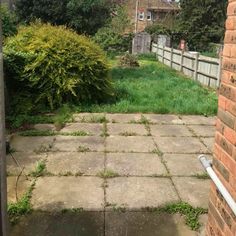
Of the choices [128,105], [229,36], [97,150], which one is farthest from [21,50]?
[229,36]

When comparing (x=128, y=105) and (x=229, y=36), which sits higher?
(x=229, y=36)

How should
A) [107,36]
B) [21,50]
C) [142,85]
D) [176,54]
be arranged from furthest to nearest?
[107,36] < [176,54] < [142,85] < [21,50]

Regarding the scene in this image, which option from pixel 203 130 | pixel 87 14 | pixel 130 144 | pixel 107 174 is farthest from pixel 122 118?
pixel 87 14

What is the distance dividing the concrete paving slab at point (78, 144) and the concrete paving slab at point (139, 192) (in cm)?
115

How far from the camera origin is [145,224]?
128 inches

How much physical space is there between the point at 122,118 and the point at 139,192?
3323 millimetres

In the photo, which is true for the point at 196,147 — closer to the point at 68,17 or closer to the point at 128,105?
the point at 128,105

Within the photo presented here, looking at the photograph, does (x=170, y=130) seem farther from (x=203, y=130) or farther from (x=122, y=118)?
(x=122, y=118)

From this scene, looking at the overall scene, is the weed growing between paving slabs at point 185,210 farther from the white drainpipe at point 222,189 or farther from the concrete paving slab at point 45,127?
the concrete paving slab at point 45,127

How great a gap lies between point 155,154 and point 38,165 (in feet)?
5.03

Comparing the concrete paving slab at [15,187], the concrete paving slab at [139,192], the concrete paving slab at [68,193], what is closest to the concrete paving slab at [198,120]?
the concrete paving slab at [139,192]

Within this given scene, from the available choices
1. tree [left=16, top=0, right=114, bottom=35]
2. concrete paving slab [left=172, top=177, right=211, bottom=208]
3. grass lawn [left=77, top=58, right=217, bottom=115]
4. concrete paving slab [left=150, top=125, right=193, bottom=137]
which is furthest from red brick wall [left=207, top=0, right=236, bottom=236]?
tree [left=16, top=0, right=114, bottom=35]

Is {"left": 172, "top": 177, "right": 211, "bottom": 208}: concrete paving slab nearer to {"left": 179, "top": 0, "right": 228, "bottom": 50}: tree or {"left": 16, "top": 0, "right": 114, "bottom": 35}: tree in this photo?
{"left": 16, "top": 0, "right": 114, "bottom": 35}: tree

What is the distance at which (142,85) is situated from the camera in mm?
10734
